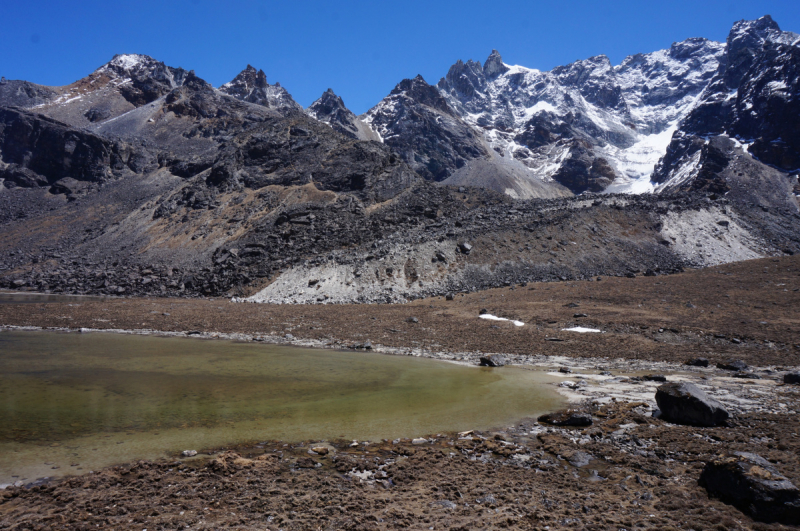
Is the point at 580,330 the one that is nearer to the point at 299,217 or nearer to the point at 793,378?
the point at 793,378

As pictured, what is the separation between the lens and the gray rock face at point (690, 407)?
10695 mm

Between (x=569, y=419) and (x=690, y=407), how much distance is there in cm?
316

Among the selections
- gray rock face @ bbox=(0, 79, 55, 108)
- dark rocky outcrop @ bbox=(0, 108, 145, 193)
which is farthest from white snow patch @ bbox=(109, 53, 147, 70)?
dark rocky outcrop @ bbox=(0, 108, 145, 193)

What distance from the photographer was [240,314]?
35.5 m

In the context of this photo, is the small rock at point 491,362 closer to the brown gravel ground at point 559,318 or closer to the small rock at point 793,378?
the brown gravel ground at point 559,318

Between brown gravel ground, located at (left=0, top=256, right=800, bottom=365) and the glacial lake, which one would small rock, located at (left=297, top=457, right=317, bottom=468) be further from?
brown gravel ground, located at (left=0, top=256, right=800, bottom=365)

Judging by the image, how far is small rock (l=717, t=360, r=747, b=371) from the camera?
18328 millimetres

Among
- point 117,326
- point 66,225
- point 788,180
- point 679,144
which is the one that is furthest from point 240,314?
point 679,144

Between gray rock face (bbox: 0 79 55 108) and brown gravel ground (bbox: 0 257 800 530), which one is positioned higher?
gray rock face (bbox: 0 79 55 108)

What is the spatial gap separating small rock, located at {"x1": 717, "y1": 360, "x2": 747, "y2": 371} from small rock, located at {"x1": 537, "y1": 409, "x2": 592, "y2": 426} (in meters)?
12.2

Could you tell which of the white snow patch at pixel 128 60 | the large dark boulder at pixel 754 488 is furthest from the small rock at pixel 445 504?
the white snow patch at pixel 128 60

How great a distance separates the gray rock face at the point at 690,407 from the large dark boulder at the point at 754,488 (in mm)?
3335

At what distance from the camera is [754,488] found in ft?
21.6

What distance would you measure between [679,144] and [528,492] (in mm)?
225790
